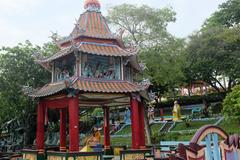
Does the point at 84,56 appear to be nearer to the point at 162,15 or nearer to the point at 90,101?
the point at 90,101

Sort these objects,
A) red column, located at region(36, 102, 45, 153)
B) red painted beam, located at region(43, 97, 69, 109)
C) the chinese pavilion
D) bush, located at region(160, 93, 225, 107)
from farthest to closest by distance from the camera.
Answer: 1. bush, located at region(160, 93, 225, 107)
2. red column, located at region(36, 102, 45, 153)
3. red painted beam, located at region(43, 97, 69, 109)
4. the chinese pavilion

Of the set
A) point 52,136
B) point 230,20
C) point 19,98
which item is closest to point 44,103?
point 19,98

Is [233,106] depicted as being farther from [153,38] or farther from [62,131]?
[62,131]

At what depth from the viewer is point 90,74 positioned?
14.9 meters

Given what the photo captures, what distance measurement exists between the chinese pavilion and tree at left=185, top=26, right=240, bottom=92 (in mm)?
18600

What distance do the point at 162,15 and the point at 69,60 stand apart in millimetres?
13671

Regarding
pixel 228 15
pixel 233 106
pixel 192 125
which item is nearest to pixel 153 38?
pixel 233 106

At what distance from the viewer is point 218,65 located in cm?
3412

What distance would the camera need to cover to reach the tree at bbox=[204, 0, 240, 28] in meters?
39.8

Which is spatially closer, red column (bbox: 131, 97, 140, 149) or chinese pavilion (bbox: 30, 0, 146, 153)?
chinese pavilion (bbox: 30, 0, 146, 153)

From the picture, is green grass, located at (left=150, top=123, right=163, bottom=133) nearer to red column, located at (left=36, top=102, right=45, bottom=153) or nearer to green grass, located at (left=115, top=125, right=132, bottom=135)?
green grass, located at (left=115, top=125, right=132, bottom=135)

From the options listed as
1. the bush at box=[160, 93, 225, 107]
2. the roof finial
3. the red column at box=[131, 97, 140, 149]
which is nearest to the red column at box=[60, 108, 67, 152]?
the red column at box=[131, 97, 140, 149]

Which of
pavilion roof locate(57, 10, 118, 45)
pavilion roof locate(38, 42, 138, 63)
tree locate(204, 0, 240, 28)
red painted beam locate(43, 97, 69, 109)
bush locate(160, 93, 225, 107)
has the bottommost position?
red painted beam locate(43, 97, 69, 109)

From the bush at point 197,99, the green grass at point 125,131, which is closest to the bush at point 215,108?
the bush at point 197,99
